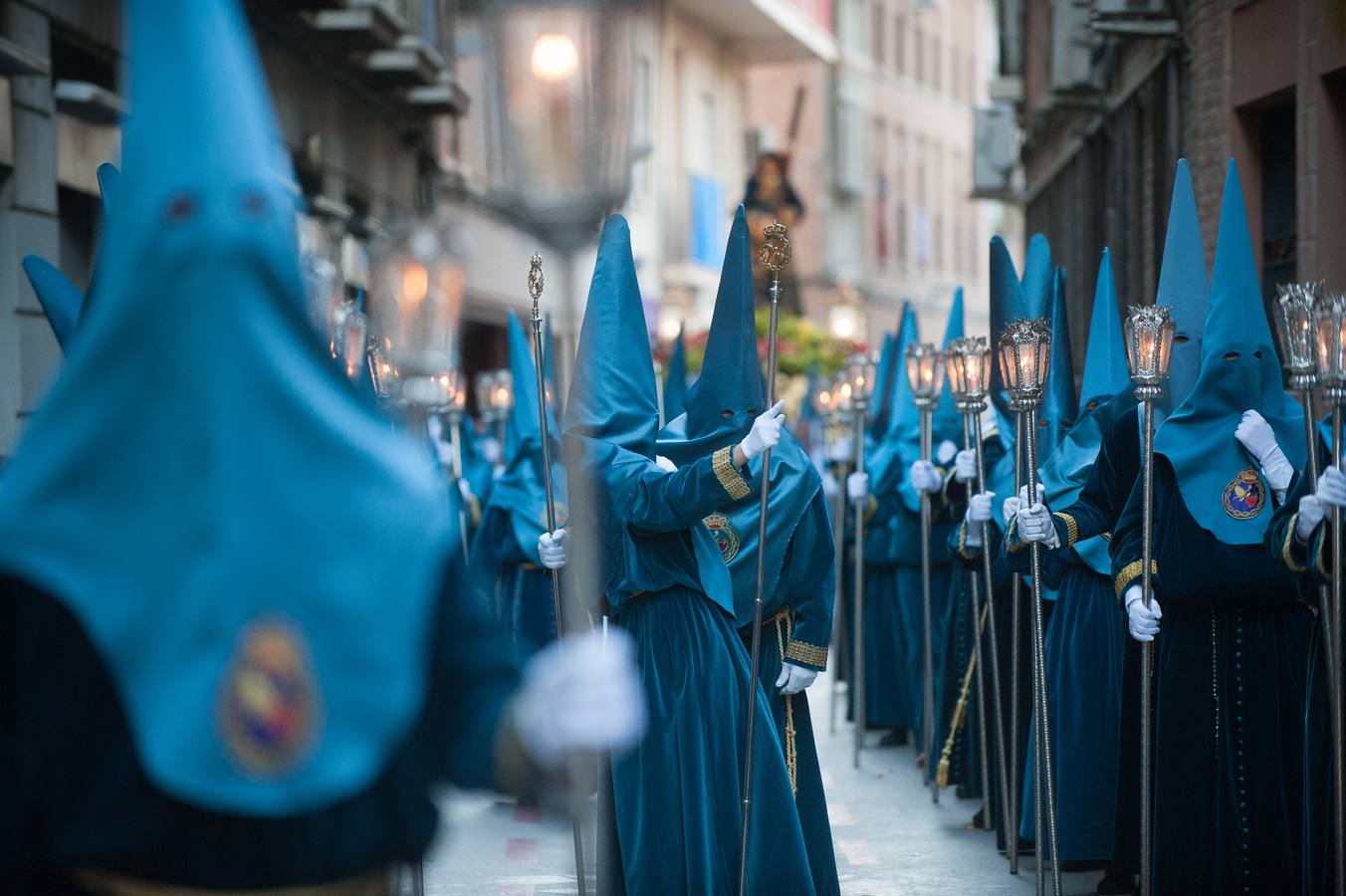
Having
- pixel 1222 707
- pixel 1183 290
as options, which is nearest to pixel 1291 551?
pixel 1222 707

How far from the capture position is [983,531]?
879 cm

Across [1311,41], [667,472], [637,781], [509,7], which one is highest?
[1311,41]

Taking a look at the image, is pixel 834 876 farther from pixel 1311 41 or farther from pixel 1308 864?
pixel 1311 41

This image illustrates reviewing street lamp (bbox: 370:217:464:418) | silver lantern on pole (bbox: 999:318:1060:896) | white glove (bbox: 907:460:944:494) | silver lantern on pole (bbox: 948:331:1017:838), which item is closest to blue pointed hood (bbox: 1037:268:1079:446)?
silver lantern on pole (bbox: 948:331:1017:838)

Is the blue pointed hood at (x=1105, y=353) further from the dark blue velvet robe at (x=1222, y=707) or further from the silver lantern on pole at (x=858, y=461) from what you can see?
the silver lantern on pole at (x=858, y=461)

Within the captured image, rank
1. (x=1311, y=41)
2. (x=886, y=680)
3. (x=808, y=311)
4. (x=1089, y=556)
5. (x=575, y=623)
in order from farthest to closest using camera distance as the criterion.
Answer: (x=808, y=311)
(x=886, y=680)
(x=1311, y=41)
(x=1089, y=556)
(x=575, y=623)

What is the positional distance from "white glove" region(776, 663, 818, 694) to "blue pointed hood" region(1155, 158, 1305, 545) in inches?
57.2

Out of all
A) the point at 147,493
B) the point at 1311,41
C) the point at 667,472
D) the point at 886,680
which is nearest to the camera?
the point at 147,493

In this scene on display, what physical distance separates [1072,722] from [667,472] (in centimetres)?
296

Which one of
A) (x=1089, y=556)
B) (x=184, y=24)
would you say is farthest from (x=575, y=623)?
Answer: (x=1089, y=556)

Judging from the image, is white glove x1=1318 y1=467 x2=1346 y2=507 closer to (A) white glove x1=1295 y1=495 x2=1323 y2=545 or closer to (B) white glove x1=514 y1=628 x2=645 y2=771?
(A) white glove x1=1295 y1=495 x2=1323 y2=545

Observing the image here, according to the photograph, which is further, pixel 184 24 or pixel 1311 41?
pixel 1311 41

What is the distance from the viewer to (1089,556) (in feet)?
26.0

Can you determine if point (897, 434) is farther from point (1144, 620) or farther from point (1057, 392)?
point (1144, 620)
